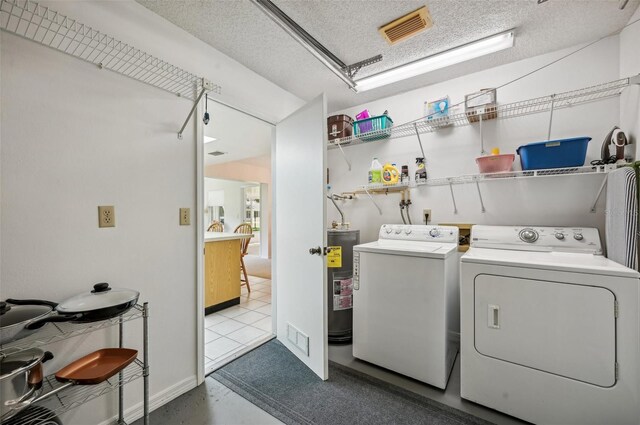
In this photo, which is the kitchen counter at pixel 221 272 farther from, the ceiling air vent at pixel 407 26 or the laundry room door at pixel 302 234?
the ceiling air vent at pixel 407 26

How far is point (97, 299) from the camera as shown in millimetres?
1229

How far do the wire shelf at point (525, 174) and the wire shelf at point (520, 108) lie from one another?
47cm

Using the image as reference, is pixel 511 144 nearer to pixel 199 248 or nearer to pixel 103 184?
pixel 199 248

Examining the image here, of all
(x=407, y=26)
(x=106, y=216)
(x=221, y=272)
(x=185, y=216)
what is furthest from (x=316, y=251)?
(x=221, y=272)

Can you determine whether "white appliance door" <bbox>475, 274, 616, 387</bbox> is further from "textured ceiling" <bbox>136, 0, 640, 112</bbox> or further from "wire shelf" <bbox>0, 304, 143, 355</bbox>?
"wire shelf" <bbox>0, 304, 143, 355</bbox>

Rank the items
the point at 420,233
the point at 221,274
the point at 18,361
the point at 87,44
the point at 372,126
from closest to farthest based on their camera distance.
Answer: the point at 18,361, the point at 87,44, the point at 420,233, the point at 372,126, the point at 221,274

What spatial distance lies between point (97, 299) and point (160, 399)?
828mm

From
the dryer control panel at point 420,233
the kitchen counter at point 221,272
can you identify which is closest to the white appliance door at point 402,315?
the dryer control panel at point 420,233

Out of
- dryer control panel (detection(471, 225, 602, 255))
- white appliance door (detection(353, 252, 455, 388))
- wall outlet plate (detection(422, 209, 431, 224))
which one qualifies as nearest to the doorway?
white appliance door (detection(353, 252, 455, 388))

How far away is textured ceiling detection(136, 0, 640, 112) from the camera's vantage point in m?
1.56

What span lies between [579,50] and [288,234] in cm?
261

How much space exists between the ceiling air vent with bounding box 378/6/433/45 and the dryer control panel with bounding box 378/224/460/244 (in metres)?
1.47

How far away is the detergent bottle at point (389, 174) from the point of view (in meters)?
2.49

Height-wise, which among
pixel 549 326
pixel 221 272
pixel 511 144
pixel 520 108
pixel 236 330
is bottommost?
pixel 236 330
